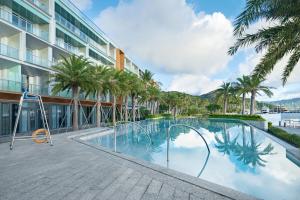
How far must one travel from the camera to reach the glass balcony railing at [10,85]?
17.5m

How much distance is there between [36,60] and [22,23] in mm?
3312

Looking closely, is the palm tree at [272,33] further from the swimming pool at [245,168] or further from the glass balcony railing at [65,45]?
the glass balcony railing at [65,45]

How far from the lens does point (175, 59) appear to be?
30.4 meters

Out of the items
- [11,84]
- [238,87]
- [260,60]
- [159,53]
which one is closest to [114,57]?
[159,53]

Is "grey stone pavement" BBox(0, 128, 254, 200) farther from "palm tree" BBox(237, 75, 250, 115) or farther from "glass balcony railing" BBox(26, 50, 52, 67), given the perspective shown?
"palm tree" BBox(237, 75, 250, 115)

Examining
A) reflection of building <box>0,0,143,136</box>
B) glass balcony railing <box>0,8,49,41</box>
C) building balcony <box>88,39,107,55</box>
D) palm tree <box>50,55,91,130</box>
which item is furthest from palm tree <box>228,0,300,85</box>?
building balcony <box>88,39,107,55</box>

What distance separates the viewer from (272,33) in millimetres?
10414

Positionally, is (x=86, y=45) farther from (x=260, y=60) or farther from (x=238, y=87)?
(x=238, y=87)

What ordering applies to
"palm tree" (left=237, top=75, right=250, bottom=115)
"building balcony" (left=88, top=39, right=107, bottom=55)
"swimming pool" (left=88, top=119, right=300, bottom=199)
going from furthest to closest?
"palm tree" (left=237, top=75, right=250, bottom=115) → "building balcony" (left=88, top=39, right=107, bottom=55) → "swimming pool" (left=88, top=119, right=300, bottom=199)

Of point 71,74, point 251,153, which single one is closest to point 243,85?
point 251,153

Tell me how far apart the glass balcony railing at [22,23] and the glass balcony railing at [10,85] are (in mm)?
4675

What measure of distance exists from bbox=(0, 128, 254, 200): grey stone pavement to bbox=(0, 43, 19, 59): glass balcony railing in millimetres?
12989

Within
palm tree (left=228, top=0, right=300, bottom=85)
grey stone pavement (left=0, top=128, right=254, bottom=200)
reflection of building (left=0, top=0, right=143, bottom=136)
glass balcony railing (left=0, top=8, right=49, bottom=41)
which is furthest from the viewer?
reflection of building (left=0, top=0, right=143, bottom=136)

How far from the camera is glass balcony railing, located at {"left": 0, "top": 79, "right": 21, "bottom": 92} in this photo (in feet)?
57.3
